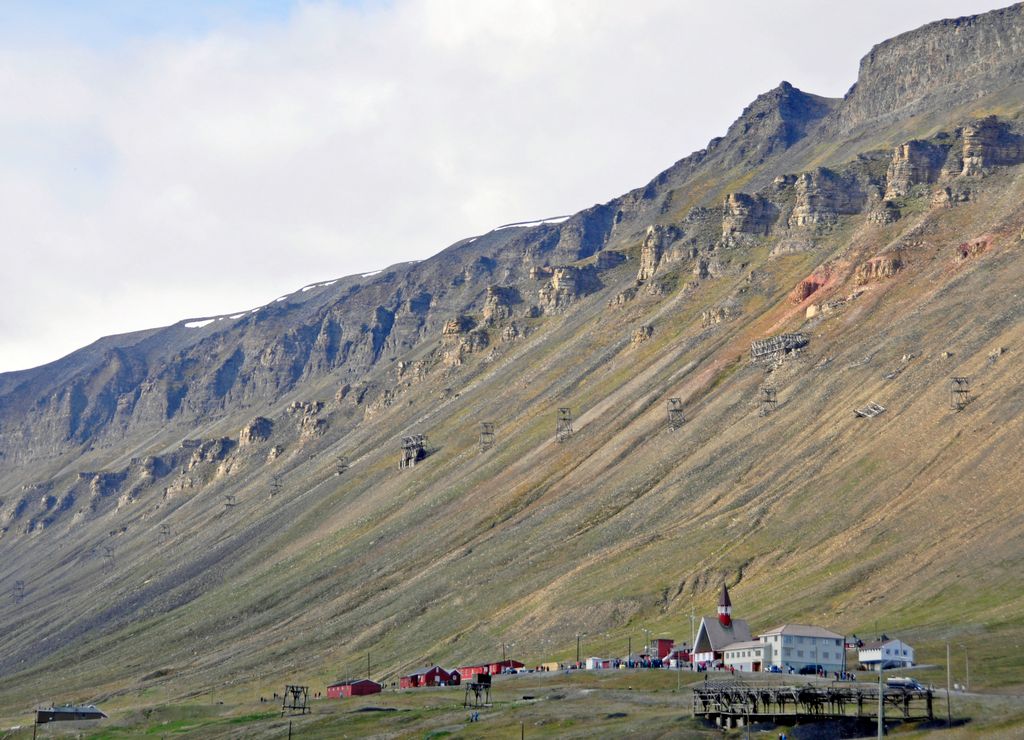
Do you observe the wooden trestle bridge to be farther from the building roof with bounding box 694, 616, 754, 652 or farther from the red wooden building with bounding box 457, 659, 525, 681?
the red wooden building with bounding box 457, 659, 525, 681

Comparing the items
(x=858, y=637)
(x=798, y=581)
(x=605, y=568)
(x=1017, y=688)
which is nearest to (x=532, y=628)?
(x=605, y=568)

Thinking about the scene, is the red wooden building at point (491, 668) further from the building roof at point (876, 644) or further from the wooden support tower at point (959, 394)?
the wooden support tower at point (959, 394)

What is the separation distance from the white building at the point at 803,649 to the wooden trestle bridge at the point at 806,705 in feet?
78.1

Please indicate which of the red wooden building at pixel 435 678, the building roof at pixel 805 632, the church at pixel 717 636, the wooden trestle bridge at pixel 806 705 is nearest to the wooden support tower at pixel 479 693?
the church at pixel 717 636

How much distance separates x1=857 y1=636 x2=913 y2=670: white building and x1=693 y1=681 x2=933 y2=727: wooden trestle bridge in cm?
2006

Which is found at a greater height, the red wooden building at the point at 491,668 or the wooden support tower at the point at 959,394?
the wooden support tower at the point at 959,394

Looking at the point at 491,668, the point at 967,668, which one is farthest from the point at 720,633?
the point at 491,668

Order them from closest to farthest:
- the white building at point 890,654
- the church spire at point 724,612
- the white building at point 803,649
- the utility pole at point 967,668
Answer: the utility pole at point 967,668 → the white building at point 890,654 → the white building at point 803,649 → the church spire at point 724,612

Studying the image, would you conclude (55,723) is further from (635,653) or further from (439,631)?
(635,653)

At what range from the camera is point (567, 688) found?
115 m

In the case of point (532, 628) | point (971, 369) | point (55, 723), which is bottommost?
point (55, 723)

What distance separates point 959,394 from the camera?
600ft

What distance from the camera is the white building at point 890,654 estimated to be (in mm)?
112375

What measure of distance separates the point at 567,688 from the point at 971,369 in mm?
99920
